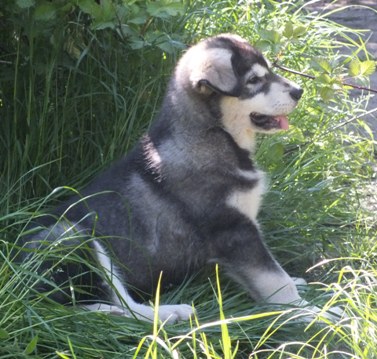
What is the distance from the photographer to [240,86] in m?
4.82

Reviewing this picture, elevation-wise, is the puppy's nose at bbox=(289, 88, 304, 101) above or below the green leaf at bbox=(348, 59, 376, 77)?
below

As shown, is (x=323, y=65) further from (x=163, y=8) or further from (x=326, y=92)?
(x=163, y=8)

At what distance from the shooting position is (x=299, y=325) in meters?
4.56

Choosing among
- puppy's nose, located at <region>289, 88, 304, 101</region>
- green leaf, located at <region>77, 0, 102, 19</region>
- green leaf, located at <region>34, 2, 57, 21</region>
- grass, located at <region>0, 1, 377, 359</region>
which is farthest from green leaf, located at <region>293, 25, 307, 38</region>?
green leaf, located at <region>34, 2, 57, 21</region>

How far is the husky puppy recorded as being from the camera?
15.8 feet

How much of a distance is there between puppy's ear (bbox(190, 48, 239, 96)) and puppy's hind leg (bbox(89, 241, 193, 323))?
2.85 ft

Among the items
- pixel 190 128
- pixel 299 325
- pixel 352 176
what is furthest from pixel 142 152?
pixel 352 176

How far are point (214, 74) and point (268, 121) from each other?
0.37 m

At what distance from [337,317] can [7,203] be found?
1733 millimetres

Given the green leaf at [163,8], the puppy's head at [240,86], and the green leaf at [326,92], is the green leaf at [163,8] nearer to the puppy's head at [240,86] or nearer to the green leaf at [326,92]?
the puppy's head at [240,86]

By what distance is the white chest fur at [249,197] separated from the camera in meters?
4.82

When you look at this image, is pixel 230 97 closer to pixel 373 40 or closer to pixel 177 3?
pixel 177 3

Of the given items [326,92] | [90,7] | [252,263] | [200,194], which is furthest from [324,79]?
[90,7]

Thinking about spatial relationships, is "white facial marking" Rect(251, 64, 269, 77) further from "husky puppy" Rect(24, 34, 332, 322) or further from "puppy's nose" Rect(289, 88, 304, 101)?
"puppy's nose" Rect(289, 88, 304, 101)
